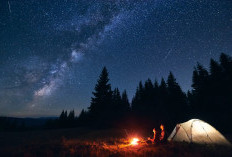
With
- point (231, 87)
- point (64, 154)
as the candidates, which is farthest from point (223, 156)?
point (231, 87)

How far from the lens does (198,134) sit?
8984mm

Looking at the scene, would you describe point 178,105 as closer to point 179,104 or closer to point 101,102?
point 179,104

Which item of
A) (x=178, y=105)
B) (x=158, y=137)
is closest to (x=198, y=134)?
(x=158, y=137)

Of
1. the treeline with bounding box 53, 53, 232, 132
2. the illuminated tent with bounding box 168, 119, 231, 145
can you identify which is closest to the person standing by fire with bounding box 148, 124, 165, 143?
the illuminated tent with bounding box 168, 119, 231, 145

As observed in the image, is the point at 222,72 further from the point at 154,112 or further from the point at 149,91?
the point at 149,91

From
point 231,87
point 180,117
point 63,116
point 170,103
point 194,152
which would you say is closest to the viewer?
point 194,152

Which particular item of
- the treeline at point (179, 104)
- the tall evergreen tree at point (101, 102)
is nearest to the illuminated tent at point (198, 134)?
the treeline at point (179, 104)

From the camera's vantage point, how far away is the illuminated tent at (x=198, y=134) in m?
8.55

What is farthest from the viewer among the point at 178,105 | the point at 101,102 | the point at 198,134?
the point at 178,105

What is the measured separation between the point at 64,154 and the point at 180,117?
3164 cm

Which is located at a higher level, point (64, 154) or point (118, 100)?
point (118, 100)

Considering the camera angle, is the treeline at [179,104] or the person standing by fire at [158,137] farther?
the treeline at [179,104]

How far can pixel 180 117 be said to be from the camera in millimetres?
30812

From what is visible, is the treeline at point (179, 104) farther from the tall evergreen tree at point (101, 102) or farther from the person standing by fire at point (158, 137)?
the person standing by fire at point (158, 137)
